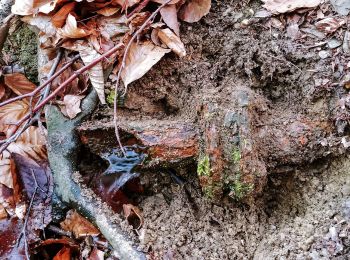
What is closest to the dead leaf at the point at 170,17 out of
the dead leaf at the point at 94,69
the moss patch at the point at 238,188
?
the dead leaf at the point at 94,69

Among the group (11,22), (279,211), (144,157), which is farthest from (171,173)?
(11,22)

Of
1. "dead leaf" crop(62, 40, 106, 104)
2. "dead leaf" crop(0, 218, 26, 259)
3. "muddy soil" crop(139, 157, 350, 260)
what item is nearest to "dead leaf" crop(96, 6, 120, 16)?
"dead leaf" crop(62, 40, 106, 104)

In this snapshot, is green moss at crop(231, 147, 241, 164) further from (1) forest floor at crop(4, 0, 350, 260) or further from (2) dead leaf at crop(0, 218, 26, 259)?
(2) dead leaf at crop(0, 218, 26, 259)

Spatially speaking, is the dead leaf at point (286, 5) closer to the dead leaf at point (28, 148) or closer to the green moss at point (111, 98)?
the green moss at point (111, 98)

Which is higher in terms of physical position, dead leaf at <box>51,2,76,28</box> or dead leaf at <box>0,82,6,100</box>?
dead leaf at <box>51,2,76,28</box>

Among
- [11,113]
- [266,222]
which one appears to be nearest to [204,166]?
[266,222]

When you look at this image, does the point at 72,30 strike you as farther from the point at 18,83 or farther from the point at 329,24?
the point at 329,24

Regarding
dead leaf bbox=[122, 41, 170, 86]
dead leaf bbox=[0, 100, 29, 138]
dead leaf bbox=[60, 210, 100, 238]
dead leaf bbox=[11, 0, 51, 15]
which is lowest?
dead leaf bbox=[60, 210, 100, 238]

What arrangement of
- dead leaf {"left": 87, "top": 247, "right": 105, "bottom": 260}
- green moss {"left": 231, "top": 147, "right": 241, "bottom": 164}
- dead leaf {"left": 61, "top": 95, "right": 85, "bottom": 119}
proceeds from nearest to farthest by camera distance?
green moss {"left": 231, "top": 147, "right": 241, "bottom": 164} < dead leaf {"left": 87, "top": 247, "right": 105, "bottom": 260} < dead leaf {"left": 61, "top": 95, "right": 85, "bottom": 119}
